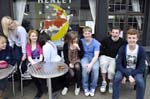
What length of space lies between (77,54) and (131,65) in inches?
37.6

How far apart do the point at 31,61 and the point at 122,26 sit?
77.1 inches

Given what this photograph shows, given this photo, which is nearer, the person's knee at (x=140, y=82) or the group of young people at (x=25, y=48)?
the person's knee at (x=140, y=82)

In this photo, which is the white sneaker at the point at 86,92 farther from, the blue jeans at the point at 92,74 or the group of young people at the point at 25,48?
the group of young people at the point at 25,48

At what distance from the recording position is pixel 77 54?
183 inches

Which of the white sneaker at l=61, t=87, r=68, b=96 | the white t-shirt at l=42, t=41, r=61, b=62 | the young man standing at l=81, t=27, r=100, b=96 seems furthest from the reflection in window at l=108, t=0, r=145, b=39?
the white sneaker at l=61, t=87, r=68, b=96

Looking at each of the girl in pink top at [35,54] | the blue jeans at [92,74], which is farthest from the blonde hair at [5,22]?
the blue jeans at [92,74]

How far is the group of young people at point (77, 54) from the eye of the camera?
4.34m

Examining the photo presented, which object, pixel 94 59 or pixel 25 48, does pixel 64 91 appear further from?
pixel 25 48

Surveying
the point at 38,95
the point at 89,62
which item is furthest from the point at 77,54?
the point at 38,95

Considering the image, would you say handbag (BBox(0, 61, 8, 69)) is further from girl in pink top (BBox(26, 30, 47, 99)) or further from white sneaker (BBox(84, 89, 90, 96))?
white sneaker (BBox(84, 89, 90, 96))

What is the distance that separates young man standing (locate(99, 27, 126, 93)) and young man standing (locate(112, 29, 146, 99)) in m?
0.31

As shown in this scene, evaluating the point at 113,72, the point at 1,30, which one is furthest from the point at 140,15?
the point at 1,30

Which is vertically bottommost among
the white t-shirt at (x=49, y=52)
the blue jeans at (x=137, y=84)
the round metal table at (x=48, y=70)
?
the blue jeans at (x=137, y=84)

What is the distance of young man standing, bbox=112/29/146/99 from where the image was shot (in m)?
4.05
